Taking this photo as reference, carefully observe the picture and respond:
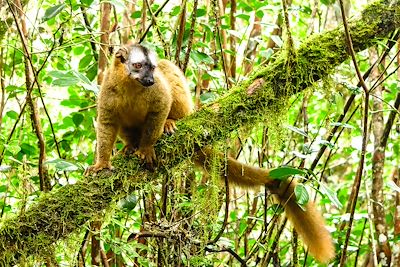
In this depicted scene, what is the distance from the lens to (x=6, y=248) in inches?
113

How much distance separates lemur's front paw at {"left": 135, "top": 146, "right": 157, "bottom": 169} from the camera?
3230 millimetres

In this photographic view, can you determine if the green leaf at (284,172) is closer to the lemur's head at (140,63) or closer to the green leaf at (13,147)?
the lemur's head at (140,63)

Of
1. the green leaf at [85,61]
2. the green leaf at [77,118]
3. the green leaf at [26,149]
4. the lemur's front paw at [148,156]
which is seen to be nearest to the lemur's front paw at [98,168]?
the lemur's front paw at [148,156]

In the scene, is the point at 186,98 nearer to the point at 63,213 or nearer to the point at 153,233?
the point at 153,233

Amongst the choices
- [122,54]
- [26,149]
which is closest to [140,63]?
[122,54]

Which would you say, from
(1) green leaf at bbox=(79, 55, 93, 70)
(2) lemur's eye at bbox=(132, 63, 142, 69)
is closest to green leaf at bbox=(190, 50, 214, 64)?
(2) lemur's eye at bbox=(132, 63, 142, 69)

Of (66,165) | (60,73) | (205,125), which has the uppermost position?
(60,73)

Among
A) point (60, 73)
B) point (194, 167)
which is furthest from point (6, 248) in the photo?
point (194, 167)

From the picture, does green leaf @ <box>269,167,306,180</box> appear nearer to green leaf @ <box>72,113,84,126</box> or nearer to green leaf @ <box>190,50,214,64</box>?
green leaf @ <box>190,50,214,64</box>

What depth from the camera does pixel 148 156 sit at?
3230mm

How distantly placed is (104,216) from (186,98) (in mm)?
1212

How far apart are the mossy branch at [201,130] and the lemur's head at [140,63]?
0.45m

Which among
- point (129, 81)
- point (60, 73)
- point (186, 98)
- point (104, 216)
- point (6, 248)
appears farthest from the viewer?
point (186, 98)

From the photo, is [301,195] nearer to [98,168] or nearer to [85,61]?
[98,168]
